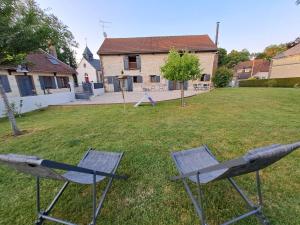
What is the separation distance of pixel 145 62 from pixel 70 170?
62.1ft

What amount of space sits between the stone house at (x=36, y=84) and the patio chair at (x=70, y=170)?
7765mm

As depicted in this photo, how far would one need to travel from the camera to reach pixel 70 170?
126cm

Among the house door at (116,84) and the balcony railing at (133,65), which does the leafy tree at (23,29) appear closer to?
the house door at (116,84)

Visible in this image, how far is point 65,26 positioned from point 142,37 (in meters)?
18.0

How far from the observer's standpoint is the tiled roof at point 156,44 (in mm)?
18578

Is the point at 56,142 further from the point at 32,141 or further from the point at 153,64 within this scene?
the point at 153,64

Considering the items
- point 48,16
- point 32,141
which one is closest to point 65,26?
point 48,16

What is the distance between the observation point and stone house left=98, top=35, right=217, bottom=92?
18625 millimetres

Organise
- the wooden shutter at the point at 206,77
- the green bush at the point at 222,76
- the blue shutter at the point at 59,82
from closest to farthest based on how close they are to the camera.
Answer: the blue shutter at the point at 59,82 < the green bush at the point at 222,76 < the wooden shutter at the point at 206,77

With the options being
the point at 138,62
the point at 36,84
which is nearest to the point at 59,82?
the point at 36,84

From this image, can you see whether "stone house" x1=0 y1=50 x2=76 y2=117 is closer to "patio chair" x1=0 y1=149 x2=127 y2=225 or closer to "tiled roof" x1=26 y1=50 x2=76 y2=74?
"tiled roof" x1=26 y1=50 x2=76 y2=74

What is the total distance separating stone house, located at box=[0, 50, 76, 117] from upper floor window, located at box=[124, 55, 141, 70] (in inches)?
245

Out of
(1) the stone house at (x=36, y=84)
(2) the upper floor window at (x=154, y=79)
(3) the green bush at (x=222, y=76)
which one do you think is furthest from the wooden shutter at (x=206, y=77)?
(1) the stone house at (x=36, y=84)

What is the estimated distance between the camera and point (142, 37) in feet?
70.7
